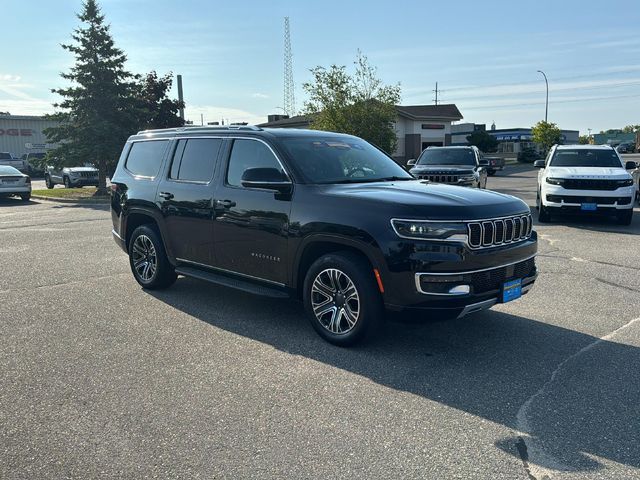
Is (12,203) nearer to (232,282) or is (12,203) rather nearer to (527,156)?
(232,282)

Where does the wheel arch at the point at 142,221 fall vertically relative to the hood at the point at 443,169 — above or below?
below

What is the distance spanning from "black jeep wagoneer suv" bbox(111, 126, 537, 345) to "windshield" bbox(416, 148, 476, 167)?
397 inches

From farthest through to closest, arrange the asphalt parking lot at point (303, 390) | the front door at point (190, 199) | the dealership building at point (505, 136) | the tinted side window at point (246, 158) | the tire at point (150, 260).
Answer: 1. the dealership building at point (505, 136)
2. the tire at point (150, 260)
3. the front door at point (190, 199)
4. the tinted side window at point (246, 158)
5. the asphalt parking lot at point (303, 390)

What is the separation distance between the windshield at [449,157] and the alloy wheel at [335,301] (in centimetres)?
1177

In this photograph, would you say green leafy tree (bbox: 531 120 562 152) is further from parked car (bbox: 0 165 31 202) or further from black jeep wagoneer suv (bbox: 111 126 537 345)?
black jeep wagoneer suv (bbox: 111 126 537 345)

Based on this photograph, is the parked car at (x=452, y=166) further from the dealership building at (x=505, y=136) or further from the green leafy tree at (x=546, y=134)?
the dealership building at (x=505, y=136)

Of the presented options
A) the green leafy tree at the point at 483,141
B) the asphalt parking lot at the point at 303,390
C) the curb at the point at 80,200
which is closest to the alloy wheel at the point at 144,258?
the asphalt parking lot at the point at 303,390

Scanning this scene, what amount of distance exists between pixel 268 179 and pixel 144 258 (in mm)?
2784

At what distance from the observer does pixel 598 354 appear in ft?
15.3

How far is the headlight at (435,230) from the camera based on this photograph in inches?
169

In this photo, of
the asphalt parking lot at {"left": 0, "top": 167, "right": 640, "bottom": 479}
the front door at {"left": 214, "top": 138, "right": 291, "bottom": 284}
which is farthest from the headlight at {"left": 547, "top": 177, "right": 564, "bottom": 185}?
the front door at {"left": 214, "top": 138, "right": 291, "bottom": 284}

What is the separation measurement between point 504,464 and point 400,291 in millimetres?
1594

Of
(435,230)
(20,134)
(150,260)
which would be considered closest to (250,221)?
(435,230)

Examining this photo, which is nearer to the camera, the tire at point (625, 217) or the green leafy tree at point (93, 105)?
the tire at point (625, 217)
